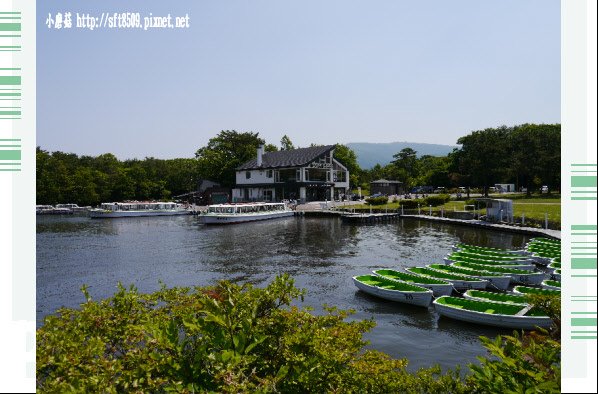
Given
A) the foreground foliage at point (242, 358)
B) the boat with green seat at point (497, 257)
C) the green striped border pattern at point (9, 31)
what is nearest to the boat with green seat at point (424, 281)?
the boat with green seat at point (497, 257)

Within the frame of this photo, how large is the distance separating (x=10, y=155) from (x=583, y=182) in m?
4.46

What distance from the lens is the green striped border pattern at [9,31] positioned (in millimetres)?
3311

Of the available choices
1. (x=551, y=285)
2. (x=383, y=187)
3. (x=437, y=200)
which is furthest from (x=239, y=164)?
(x=551, y=285)

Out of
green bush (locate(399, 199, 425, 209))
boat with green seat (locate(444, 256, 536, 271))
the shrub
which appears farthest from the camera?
green bush (locate(399, 199, 425, 209))

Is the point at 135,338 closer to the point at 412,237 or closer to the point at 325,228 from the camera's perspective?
the point at 412,237

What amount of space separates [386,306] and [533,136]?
5638cm

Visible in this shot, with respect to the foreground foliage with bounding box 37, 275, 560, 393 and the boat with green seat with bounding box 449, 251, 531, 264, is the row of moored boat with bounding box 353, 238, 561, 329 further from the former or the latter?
the foreground foliage with bounding box 37, 275, 560, 393

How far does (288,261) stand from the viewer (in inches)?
1110

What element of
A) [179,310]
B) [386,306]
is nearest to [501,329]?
[386,306]

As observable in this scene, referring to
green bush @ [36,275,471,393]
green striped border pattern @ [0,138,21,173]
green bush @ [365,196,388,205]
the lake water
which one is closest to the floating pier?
the lake water

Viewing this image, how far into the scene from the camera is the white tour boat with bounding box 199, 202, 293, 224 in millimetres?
52875

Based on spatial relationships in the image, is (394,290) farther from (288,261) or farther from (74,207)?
(74,207)

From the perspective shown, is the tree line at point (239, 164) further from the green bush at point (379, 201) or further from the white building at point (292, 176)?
the green bush at point (379, 201)

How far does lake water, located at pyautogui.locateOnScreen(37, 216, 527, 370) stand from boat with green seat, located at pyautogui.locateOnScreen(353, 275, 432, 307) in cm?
31
